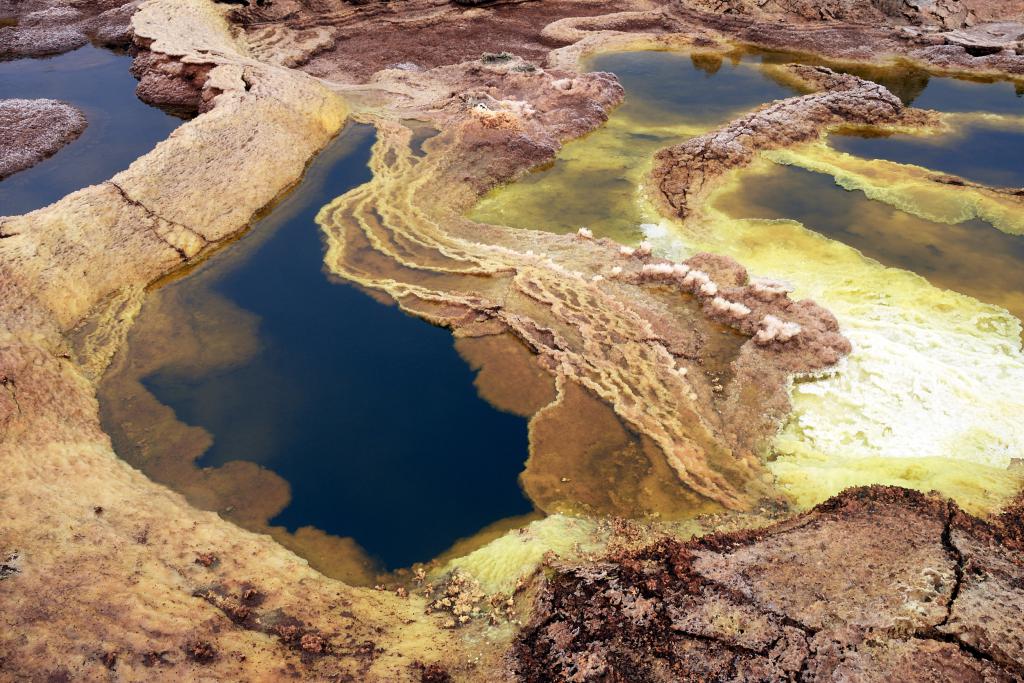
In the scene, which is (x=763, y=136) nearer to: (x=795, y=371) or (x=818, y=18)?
(x=795, y=371)

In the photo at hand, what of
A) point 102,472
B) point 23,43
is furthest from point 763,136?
point 23,43

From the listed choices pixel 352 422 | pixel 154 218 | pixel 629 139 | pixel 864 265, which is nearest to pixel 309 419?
pixel 352 422

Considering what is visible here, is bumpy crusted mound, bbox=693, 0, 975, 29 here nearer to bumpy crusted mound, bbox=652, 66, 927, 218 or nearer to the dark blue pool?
bumpy crusted mound, bbox=652, 66, 927, 218

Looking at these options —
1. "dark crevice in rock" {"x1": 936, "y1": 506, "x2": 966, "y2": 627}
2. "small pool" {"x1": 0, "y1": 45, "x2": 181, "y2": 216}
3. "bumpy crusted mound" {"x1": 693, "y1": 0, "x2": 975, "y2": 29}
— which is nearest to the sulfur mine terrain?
"dark crevice in rock" {"x1": 936, "y1": 506, "x2": 966, "y2": 627}

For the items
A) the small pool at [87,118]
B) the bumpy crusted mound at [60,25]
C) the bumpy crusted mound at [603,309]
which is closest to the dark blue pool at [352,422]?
the bumpy crusted mound at [603,309]

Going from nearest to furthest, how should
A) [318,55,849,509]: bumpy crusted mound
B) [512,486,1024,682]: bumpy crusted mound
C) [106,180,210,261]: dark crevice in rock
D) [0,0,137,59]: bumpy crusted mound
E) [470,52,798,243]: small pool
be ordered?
[512,486,1024,682]: bumpy crusted mound → [318,55,849,509]: bumpy crusted mound → [106,180,210,261]: dark crevice in rock → [470,52,798,243]: small pool → [0,0,137,59]: bumpy crusted mound

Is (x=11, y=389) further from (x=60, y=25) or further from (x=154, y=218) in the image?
(x=60, y=25)

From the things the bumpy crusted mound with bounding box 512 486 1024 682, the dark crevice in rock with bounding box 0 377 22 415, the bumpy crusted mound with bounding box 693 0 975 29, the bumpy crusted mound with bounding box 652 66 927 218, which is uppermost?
the bumpy crusted mound with bounding box 693 0 975 29
